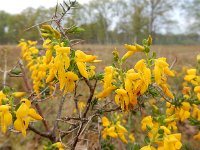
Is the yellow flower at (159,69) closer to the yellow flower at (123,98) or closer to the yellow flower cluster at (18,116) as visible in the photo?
the yellow flower at (123,98)

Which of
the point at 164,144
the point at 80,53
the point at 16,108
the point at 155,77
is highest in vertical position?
the point at 80,53

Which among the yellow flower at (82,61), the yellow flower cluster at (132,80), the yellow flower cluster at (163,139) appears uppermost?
the yellow flower at (82,61)

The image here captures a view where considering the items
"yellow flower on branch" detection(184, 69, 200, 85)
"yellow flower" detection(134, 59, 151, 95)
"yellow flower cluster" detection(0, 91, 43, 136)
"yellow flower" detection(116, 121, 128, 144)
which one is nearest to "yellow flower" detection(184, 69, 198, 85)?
"yellow flower on branch" detection(184, 69, 200, 85)

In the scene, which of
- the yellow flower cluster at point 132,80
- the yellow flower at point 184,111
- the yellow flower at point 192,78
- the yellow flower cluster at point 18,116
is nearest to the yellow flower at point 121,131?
the yellow flower at point 184,111

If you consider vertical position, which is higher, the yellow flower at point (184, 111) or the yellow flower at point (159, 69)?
the yellow flower at point (159, 69)

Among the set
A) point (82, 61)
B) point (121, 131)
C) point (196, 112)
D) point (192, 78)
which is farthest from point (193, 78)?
point (82, 61)

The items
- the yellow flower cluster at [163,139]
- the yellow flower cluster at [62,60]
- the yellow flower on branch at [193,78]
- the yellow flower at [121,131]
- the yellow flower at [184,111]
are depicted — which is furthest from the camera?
the yellow flower at [121,131]

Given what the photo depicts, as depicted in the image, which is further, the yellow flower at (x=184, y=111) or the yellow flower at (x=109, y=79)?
the yellow flower at (x=184, y=111)

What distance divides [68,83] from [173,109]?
77 cm

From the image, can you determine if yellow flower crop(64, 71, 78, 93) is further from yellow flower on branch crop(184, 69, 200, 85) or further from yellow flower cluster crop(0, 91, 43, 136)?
yellow flower on branch crop(184, 69, 200, 85)

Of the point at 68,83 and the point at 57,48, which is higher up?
the point at 57,48

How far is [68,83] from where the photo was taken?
1.22 metres

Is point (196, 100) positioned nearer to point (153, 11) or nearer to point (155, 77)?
point (155, 77)

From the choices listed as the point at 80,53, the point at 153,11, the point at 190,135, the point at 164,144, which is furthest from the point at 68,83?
the point at 153,11
